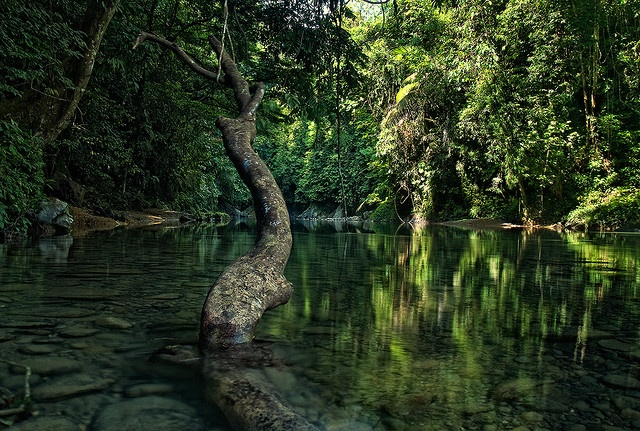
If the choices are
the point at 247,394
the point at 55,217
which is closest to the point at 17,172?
the point at 55,217

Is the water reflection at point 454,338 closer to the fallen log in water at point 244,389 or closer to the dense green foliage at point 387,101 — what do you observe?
the fallen log in water at point 244,389

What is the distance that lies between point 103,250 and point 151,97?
9117 mm

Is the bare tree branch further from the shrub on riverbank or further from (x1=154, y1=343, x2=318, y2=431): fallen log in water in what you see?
the shrub on riverbank

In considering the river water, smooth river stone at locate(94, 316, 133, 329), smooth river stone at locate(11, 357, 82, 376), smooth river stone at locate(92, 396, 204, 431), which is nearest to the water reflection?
the river water

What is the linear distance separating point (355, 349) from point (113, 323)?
1320 millimetres

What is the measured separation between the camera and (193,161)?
60.4ft

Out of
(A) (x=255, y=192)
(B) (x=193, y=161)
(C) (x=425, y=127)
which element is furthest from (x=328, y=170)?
(A) (x=255, y=192)

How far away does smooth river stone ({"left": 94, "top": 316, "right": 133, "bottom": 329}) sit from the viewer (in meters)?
2.49

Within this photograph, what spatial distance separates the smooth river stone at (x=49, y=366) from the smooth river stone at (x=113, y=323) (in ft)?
1.73

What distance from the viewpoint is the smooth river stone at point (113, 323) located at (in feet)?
8.16

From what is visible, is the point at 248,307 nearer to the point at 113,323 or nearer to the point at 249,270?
the point at 249,270

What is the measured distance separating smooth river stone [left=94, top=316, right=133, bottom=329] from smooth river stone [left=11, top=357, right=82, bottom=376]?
528mm

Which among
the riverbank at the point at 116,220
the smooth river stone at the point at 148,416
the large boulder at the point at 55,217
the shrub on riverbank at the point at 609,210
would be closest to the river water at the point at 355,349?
the smooth river stone at the point at 148,416

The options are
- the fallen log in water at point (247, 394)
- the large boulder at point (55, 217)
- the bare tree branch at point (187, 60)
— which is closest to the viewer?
the fallen log in water at point (247, 394)
